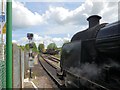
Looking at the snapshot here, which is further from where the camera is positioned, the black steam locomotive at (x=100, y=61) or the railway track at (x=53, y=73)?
the railway track at (x=53, y=73)

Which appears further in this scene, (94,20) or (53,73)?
(53,73)

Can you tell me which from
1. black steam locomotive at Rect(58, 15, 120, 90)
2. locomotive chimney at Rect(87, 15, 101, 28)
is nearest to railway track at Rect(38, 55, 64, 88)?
locomotive chimney at Rect(87, 15, 101, 28)

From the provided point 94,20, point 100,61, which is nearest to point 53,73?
point 94,20

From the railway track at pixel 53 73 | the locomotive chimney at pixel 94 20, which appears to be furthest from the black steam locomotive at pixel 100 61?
the railway track at pixel 53 73

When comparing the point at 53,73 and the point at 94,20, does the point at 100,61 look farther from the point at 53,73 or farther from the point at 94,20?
the point at 53,73

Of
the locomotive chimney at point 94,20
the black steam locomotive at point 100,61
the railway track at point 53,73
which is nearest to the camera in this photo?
the black steam locomotive at point 100,61

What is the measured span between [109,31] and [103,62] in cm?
80

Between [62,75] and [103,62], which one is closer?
[103,62]

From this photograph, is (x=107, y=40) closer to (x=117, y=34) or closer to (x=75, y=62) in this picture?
(x=117, y=34)

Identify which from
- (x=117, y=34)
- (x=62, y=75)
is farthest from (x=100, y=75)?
(x=62, y=75)

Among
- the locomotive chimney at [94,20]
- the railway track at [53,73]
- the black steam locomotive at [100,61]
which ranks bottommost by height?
the railway track at [53,73]

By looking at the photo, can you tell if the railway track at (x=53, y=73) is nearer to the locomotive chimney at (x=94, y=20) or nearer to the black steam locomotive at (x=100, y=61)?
the locomotive chimney at (x=94, y=20)

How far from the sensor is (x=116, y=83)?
522cm

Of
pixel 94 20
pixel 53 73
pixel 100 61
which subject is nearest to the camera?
pixel 100 61
